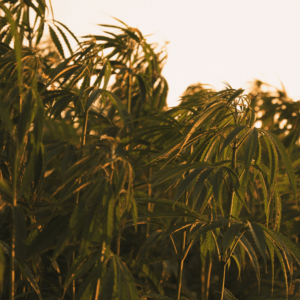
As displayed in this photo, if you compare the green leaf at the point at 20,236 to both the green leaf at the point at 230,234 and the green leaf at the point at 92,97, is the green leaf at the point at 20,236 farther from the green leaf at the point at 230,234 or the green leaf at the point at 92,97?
the green leaf at the point at 230,234

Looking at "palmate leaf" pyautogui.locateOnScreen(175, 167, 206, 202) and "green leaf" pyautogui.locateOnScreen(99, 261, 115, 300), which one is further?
"palmate leaf" pyautogui.locateOnScreen(175, 167, 206, 202)

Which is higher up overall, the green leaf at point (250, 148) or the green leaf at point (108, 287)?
the green leaf at point (250, 148)

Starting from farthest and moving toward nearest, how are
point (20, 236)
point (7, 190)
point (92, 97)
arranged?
point (92, 97) → point (20, 236) → point (7, 190)

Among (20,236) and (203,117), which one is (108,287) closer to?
(20,236)

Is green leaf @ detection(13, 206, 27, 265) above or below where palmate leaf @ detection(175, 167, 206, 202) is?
below

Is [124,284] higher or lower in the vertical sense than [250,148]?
lower

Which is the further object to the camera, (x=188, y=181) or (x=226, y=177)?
(x=226, y=177)

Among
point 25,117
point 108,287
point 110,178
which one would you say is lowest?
point 108,287

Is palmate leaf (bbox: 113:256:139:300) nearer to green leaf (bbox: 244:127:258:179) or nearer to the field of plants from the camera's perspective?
the field of plants

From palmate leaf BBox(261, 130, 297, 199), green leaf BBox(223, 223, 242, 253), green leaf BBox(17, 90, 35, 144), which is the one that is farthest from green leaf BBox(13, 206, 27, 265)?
palmate leaf BBox(261, 130, 297, 199)

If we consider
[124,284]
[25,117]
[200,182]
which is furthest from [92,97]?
[124,284]

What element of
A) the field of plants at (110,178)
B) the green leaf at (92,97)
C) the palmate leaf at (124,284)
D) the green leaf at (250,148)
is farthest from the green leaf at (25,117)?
the green leaf at (250,148)

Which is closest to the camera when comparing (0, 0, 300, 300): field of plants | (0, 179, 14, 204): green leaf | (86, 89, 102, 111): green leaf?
(0, 179, 14, 204): green leaf

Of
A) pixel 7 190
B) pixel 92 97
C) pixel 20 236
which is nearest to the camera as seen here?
pixel 7 190
